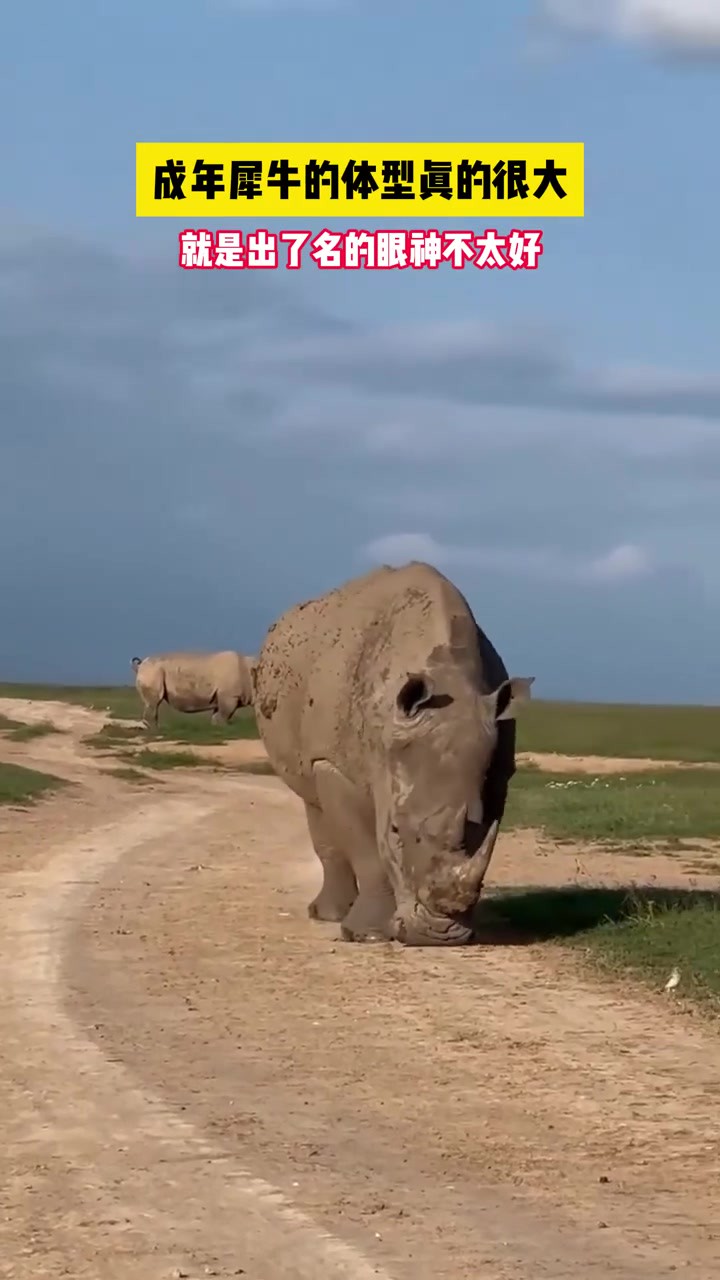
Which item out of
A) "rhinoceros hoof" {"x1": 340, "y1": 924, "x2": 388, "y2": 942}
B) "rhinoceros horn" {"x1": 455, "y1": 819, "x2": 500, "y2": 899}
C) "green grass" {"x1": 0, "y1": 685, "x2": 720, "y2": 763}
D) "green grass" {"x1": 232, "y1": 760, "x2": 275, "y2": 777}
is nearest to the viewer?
"rhinoceros horn" {"x1": 455, "y1": 819, "x2": 500, "y2": 899}

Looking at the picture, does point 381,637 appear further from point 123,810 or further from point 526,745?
point 526,745

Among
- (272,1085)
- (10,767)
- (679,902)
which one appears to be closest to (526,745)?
(10,767)

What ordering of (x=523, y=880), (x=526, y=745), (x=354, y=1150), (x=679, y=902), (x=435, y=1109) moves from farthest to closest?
(x=526, y=745) → (x=523, y=880) → (x=679, y=902) → (x=435, y=1109) → (x=354, y=1150)

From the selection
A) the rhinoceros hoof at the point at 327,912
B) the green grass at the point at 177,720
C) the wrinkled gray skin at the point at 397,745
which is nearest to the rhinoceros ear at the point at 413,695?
the wrinkled gray skin at the point at 397,745

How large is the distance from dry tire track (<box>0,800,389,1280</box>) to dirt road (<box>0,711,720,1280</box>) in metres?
0.01

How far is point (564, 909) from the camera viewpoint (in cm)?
1392

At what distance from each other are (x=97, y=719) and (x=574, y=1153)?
121 feet

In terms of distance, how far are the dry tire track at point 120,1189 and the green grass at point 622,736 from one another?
31.0m

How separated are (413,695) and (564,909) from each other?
3098mm

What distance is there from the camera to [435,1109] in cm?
775

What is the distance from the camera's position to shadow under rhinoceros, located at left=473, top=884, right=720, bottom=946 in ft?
42.2

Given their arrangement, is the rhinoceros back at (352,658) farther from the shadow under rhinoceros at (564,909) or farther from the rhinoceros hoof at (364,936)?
the shadow under rhinoceros at (564,909)

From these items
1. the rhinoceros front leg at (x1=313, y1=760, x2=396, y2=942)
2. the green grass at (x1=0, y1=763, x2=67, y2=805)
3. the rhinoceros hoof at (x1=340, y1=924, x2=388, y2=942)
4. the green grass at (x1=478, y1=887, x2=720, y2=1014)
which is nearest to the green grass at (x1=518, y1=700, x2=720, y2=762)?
the green grass at (x1=0, y1=763, x2=67, y2=805)

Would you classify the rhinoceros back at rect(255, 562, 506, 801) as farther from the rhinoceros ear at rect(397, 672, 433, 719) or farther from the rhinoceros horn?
the rhinoceros horn
